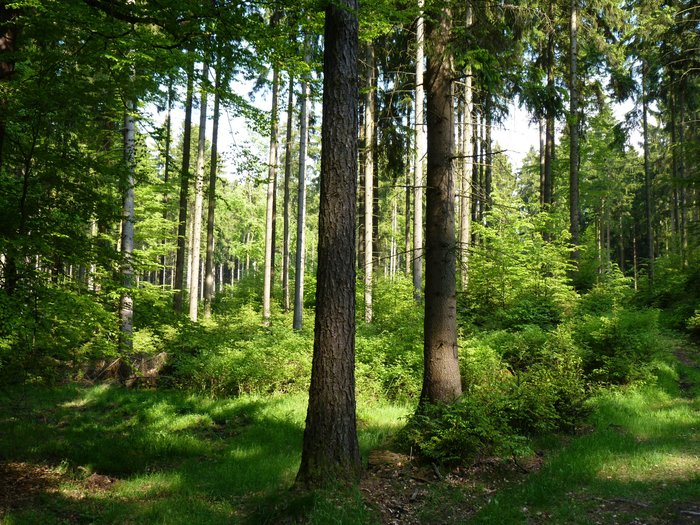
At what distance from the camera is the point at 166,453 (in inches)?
294

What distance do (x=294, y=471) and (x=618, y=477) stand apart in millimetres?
4004

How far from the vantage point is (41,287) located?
5637mm

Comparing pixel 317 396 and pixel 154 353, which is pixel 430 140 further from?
pixel 154 353

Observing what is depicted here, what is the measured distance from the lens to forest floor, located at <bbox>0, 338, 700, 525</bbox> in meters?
4.61

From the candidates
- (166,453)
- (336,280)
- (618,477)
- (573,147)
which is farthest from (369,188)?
(618,477)

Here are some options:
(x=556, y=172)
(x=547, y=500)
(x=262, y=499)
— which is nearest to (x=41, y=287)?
(x=262, y=499)

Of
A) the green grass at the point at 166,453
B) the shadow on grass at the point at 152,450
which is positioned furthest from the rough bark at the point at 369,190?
the shadow on grass at the point at 152,450

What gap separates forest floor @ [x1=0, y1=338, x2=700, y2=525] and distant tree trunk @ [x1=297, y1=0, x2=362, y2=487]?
0.48 m

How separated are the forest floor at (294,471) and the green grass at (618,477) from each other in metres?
0.02

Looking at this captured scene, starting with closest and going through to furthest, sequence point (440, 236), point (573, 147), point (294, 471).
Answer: point (294, 471) → point (440, 236) → point (573, 147)

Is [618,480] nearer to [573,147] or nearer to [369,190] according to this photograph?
[369,190]

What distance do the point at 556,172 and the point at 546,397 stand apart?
25.6 meters

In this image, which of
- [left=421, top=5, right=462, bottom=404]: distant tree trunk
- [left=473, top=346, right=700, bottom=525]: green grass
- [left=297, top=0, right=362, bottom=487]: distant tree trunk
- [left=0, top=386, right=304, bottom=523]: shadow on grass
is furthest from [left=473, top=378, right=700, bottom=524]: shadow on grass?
[left=0, top=386, right=304, bottom=523]: shadow on grass

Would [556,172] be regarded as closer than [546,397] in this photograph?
No
